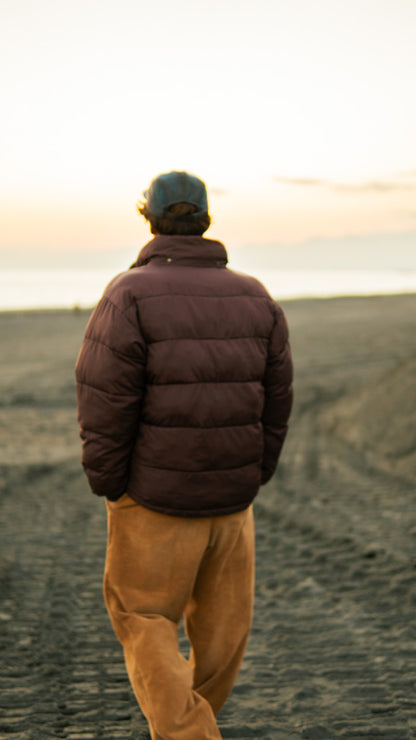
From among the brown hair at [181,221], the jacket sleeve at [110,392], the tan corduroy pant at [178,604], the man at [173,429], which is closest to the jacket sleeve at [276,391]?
the man at [173,429]

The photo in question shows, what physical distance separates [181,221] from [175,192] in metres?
0.10

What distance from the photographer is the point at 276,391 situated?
8.54ft

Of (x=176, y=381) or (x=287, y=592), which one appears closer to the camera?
(x=176, y=381)

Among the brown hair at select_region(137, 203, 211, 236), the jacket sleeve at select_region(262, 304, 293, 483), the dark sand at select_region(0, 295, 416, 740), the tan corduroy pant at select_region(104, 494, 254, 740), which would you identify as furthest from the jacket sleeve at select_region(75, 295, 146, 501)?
the dark sand at select_region(0, 295, 416, 740)

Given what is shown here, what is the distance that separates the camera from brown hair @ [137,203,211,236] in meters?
2.40

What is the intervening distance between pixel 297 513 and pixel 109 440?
13.4ft

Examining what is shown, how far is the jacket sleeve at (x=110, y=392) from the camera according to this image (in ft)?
7.39

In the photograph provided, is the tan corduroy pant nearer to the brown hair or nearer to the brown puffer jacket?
the brown puffer jacket

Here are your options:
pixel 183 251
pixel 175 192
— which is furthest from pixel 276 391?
pixel 175 192

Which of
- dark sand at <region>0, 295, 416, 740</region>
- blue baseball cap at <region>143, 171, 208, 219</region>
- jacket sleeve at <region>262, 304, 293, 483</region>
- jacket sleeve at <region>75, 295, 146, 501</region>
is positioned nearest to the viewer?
jacket sleeve at <region>75, 295, 146, 501</region>

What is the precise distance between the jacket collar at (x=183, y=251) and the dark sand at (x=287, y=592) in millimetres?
1913

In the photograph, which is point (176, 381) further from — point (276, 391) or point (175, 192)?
point (175, 192)

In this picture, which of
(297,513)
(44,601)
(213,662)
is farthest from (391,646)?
(297,513)

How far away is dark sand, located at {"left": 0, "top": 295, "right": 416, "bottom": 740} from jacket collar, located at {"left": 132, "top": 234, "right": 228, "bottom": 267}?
191 cm
